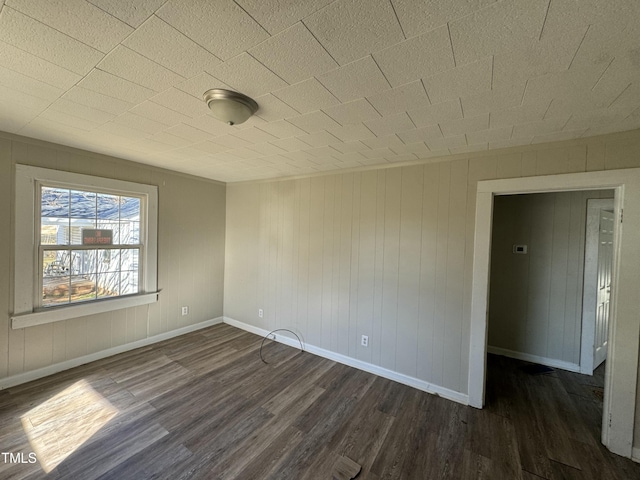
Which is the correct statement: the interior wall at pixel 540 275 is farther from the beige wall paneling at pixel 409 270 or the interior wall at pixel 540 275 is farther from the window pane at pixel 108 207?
the window pane at pixel 108 207

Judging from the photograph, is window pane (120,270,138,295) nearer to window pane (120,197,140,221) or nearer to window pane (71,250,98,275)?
window pane (71,250,98,275)

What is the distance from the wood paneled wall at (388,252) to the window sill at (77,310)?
59.0 inches

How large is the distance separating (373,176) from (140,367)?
349 centimetres

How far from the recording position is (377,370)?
9.61ft

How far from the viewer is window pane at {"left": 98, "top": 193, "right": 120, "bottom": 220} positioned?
3021mm

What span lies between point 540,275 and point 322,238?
113 inches

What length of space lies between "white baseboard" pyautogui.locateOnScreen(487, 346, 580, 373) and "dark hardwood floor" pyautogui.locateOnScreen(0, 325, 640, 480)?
0.18 meters

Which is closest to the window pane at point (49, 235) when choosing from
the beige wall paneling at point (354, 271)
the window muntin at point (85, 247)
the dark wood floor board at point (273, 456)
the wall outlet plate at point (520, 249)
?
the window muntin at point (85, 247)

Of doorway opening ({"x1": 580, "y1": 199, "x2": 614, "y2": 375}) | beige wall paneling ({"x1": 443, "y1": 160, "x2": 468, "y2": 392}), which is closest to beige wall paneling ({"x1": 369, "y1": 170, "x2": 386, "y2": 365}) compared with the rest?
beige wall paneling ({"x1": 443, "y1": 160, "x2": 468, "y2": 392})

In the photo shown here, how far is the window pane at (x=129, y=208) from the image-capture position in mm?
3229

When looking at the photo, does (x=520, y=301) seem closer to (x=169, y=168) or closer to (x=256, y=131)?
(x=256, y=131)

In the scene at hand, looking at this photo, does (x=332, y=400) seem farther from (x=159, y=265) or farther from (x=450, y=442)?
(x=159, y=265)

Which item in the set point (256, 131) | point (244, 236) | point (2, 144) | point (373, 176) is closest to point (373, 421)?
point (373, 176)

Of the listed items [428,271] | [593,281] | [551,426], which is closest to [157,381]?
[428,271]
